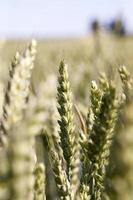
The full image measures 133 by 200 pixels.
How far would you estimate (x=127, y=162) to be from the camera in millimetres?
444

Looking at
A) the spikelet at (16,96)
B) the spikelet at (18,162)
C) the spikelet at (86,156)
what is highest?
the spikelet at (86,156)

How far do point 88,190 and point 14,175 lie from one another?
0.56m

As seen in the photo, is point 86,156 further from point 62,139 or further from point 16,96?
point 16,96

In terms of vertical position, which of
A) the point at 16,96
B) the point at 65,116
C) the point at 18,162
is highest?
the point at 65,116

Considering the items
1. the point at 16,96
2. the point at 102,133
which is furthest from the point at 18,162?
the point at 102,133

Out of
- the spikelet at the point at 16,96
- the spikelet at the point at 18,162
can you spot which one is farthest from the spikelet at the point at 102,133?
the spikelet at the point at 18,162

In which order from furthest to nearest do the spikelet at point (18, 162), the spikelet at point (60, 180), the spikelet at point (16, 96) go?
the spikelet at point (60, 180) < the spikelet at point (16, 96) < the spikelet at point (18, 162)

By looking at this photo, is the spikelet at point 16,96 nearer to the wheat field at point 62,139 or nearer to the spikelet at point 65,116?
the wheat field at point 62,139

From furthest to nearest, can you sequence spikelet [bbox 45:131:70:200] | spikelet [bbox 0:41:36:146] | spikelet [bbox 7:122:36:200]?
1. spikelet [bbox 45:131:70:200]
2. spikelet [bbox 0:41:36:146]
3. spikelet [bbox 7:122:36:200]

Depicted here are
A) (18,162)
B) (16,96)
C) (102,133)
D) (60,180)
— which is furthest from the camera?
(60,180)

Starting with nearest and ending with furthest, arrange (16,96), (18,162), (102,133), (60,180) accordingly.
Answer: (18,162) → (16,96) → (102,133) → (60,180)

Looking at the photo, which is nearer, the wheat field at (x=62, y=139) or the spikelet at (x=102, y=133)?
the wheat field at (x=62, y=139)

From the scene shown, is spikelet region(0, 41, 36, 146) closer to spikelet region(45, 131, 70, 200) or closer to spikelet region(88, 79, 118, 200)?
spikelet region(88, 79, 118, 200)

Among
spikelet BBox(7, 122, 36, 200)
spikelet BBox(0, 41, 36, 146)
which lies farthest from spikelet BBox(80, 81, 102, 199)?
spikelet BBox(7, 122, 36, 200)
